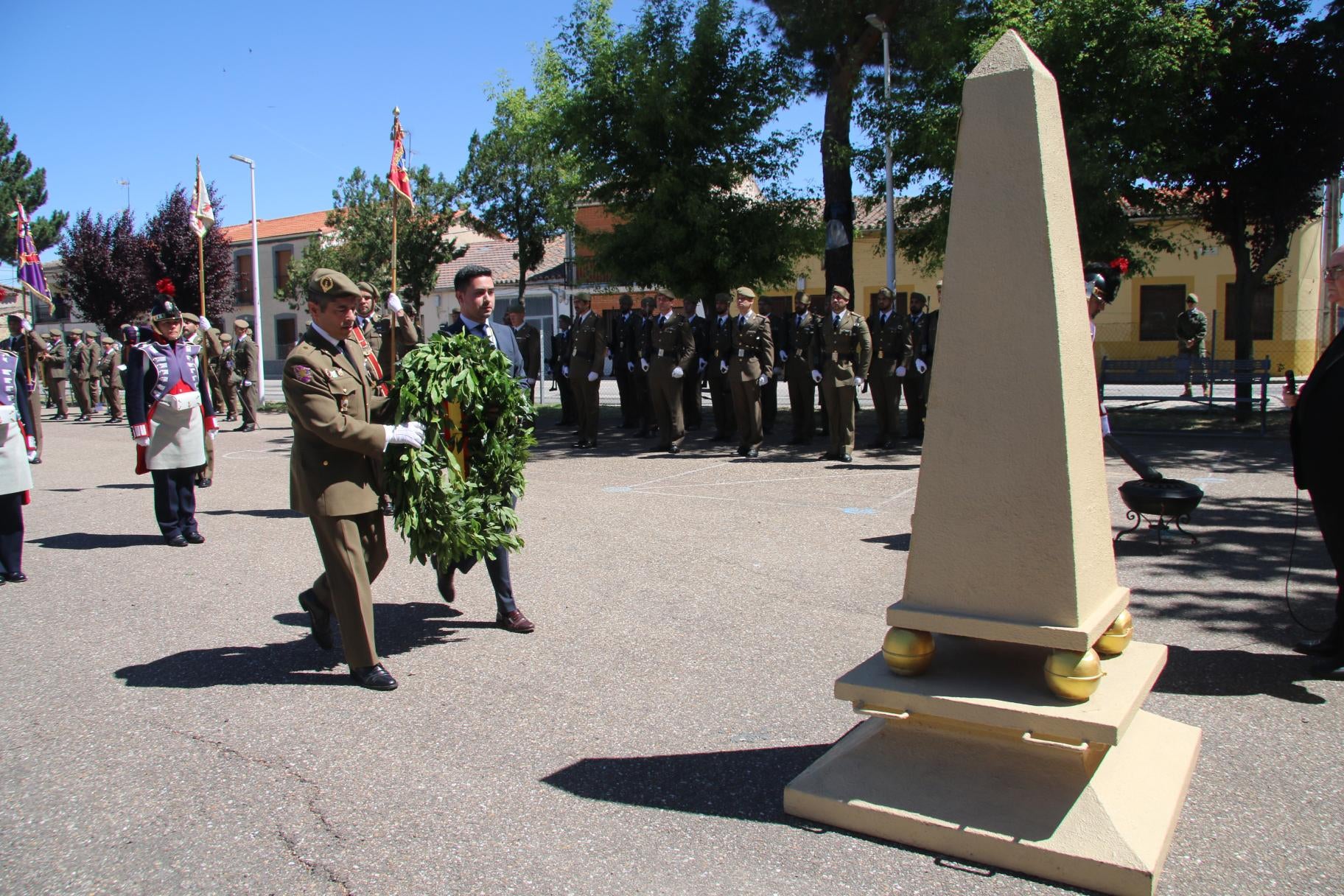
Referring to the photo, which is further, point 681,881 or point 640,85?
point 640,85

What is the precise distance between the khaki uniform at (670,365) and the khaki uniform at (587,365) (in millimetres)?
1015

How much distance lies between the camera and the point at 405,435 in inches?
191

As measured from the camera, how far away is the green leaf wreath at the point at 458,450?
16.5ft

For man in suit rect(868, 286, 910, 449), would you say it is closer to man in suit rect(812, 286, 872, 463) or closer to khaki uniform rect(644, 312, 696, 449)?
man in suit rect(812, 286, 872, 463)

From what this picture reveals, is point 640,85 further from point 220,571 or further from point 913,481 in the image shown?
point 220,571

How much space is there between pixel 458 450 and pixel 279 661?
1463mm

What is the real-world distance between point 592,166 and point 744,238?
9.10 ft

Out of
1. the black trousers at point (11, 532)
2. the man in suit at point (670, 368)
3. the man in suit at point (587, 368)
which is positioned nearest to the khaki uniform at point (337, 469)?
the black trousers at point (11, 532)

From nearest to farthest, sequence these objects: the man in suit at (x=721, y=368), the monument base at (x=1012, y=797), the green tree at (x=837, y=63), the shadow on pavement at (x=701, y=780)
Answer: the monument base at (x=1012, y=797) → the shadow on pavement at (x=701, y=780) → the man in suit at (x=721, y=368) → the green tree at (x=837, y=63)

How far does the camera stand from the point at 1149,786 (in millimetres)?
3273

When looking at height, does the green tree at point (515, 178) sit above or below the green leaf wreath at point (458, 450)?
above

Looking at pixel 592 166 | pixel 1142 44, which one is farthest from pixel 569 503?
pixel 1142 44

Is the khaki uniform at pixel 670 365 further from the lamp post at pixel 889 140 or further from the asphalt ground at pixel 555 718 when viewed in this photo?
the asphalt ground at pixel 555 718

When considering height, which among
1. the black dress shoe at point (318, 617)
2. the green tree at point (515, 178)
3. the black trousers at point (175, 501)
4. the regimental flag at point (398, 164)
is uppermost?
the green tree at point (515, 178)
